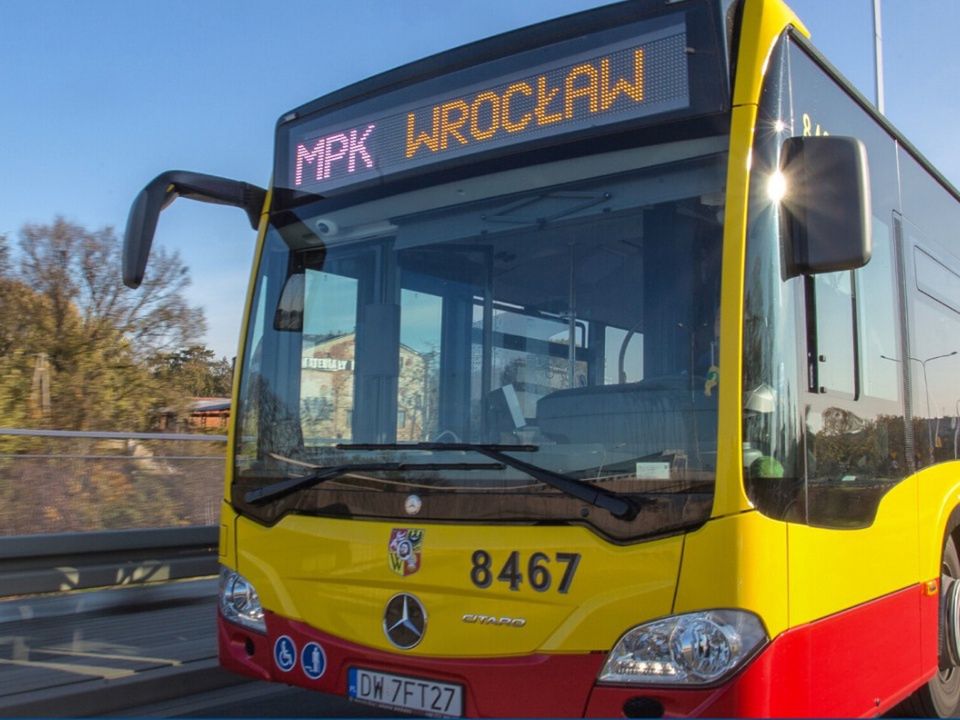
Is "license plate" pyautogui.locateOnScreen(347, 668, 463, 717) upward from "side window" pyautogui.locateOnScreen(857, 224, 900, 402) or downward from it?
downward

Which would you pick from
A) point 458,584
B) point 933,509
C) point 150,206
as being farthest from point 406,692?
point 933,509

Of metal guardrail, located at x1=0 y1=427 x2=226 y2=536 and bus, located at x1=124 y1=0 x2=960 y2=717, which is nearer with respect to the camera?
bus, located at x1=124 y1=0 x2=960 y2=717

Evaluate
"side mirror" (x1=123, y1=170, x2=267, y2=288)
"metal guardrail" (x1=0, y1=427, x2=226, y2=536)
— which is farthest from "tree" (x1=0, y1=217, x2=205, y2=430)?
"side mirror" (x1=123, y1=170, x2=267, y2=288)

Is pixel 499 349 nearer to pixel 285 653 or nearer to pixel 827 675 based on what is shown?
pixel 285 653

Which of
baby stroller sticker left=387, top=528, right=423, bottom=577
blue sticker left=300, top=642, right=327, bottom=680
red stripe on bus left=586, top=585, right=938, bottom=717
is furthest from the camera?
blue sticker left=300, top=642, right=327, bottom=680

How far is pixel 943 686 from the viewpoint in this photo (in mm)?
4793

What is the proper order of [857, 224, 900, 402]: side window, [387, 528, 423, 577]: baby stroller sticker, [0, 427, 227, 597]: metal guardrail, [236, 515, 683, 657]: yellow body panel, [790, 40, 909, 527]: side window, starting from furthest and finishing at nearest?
Answer: [0, 427, 227, 597]: metal guardrail < [857, 224, 900, 402]: side window < [387, 528, 423, 577]: baby stroller sticker < [790, 40, 909, 527]: side window < [236, 515, 683, 657]: yellow body panel

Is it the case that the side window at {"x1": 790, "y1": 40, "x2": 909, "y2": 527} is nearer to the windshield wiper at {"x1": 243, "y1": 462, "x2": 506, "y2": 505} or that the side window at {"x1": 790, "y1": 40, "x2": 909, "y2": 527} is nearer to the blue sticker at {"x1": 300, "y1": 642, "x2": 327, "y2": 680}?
the windshield wiper at {"x1": 243, "y1": 462, "x2": 506, "y2": 505}

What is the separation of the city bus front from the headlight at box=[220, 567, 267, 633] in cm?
2

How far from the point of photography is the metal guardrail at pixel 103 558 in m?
6.72

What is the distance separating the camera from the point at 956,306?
18.1ft

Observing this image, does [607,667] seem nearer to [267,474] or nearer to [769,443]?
[769,443]

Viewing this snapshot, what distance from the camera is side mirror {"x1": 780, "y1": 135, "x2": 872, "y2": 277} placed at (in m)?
3.14

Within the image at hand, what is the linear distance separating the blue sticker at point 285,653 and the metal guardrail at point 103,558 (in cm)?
360
